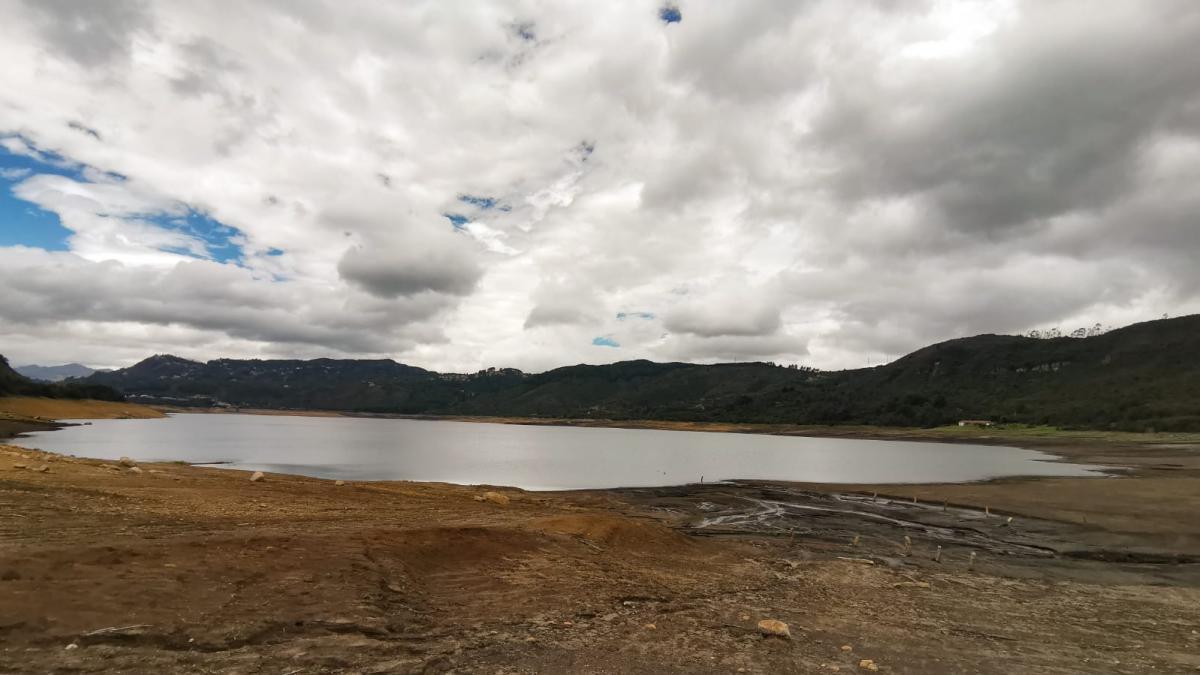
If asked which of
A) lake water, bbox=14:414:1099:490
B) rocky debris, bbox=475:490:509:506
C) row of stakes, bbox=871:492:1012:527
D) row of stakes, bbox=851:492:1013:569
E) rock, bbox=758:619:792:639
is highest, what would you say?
rock, bbox=758:619:792:639

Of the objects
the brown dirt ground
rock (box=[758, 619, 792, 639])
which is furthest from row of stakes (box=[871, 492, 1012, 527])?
the brown dirt ground

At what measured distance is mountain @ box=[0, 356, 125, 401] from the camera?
136375 millimetres

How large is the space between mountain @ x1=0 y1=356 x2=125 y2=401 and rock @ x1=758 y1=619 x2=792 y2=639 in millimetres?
171636

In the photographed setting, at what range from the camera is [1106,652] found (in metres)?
13.7

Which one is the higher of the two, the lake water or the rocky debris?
the rocky debris

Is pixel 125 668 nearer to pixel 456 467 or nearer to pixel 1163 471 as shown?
pixel 456 467

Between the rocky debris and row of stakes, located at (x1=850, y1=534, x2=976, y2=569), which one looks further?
the rocky debris

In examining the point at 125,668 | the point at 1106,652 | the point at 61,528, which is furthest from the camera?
the point at 61,528

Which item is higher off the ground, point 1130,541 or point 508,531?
point 508,531

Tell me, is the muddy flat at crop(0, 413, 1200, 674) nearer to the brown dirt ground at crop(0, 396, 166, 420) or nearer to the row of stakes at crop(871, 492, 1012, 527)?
the row of stakes at crop(871, 492, 1012, 527)

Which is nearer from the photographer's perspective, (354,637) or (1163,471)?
(354,637)

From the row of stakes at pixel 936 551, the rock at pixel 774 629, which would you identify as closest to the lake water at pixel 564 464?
the row of stakes at pixel 936 551

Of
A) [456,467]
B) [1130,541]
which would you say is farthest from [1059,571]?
[456,467]

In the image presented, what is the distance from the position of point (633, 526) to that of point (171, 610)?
16747mm
